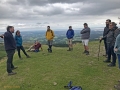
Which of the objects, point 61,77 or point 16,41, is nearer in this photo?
point 61,77

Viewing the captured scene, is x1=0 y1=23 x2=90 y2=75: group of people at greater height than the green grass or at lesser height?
greater

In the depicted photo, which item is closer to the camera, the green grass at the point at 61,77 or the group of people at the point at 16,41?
the green grass at the point at 61,77

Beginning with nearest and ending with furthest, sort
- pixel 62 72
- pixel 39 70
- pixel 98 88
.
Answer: pixel 98 88 < pixel 62 72 < pixel 39 70

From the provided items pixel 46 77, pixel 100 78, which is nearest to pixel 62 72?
pixel 46 77

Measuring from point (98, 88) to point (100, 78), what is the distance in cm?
176

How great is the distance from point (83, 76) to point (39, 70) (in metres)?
3.74

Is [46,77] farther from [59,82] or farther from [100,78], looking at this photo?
[100,78]

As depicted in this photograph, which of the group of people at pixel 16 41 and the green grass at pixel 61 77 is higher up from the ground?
the group of people at pixel 16 41

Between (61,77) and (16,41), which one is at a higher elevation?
(16,41)

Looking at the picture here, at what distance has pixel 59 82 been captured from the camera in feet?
37.4

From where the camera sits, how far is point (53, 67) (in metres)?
14.9

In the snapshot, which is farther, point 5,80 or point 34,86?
point 5,80

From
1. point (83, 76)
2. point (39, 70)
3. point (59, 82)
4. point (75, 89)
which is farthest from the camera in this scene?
point (39, 70)

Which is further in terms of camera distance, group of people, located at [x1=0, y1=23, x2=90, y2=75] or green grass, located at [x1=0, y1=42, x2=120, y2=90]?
group of people, located at [x1=0, y1=23, x2=90, y2=75]
